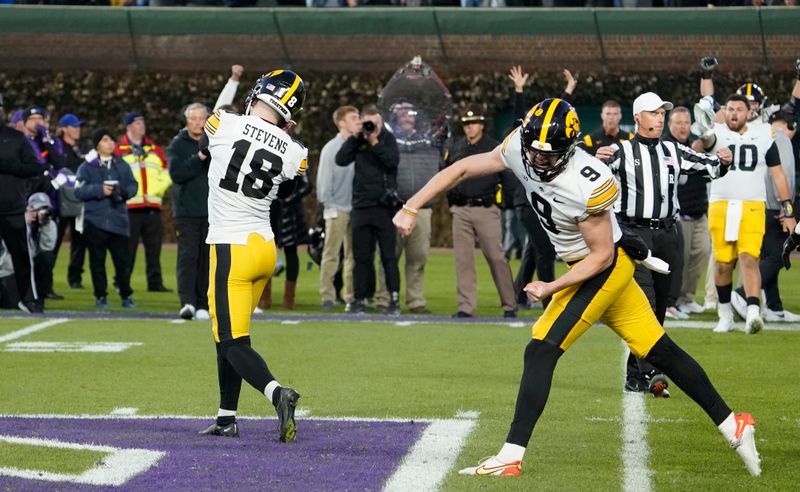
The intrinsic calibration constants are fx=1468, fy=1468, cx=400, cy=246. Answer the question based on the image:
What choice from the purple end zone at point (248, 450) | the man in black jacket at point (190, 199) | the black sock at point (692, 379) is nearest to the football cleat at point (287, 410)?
the purple end zone at point (248, 450)

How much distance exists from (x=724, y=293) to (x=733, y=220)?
67 centimetres

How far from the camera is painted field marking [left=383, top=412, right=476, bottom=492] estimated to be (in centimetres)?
638

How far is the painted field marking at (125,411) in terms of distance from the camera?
8477 millimetres

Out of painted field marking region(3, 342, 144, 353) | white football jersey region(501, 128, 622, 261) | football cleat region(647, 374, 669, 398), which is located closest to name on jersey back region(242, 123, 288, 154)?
white football jersey region(501, 128, 622, 261)

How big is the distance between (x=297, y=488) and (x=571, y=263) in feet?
5.86

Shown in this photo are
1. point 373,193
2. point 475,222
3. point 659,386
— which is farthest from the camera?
point 373,193

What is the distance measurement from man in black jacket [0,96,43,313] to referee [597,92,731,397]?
6548mm

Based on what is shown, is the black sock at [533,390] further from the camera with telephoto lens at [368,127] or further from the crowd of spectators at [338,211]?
the camera with telephoto lens at [368,127]

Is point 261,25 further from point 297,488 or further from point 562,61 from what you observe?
point 297,488

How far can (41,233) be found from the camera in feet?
49.8

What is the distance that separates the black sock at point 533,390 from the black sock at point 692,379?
523 millimetres

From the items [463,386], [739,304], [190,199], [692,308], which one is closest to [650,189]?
→ [463,386]

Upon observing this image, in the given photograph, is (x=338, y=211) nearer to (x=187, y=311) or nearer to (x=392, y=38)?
(x=187, y=311)

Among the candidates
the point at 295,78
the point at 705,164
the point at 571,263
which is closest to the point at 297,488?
the point at 571,263
